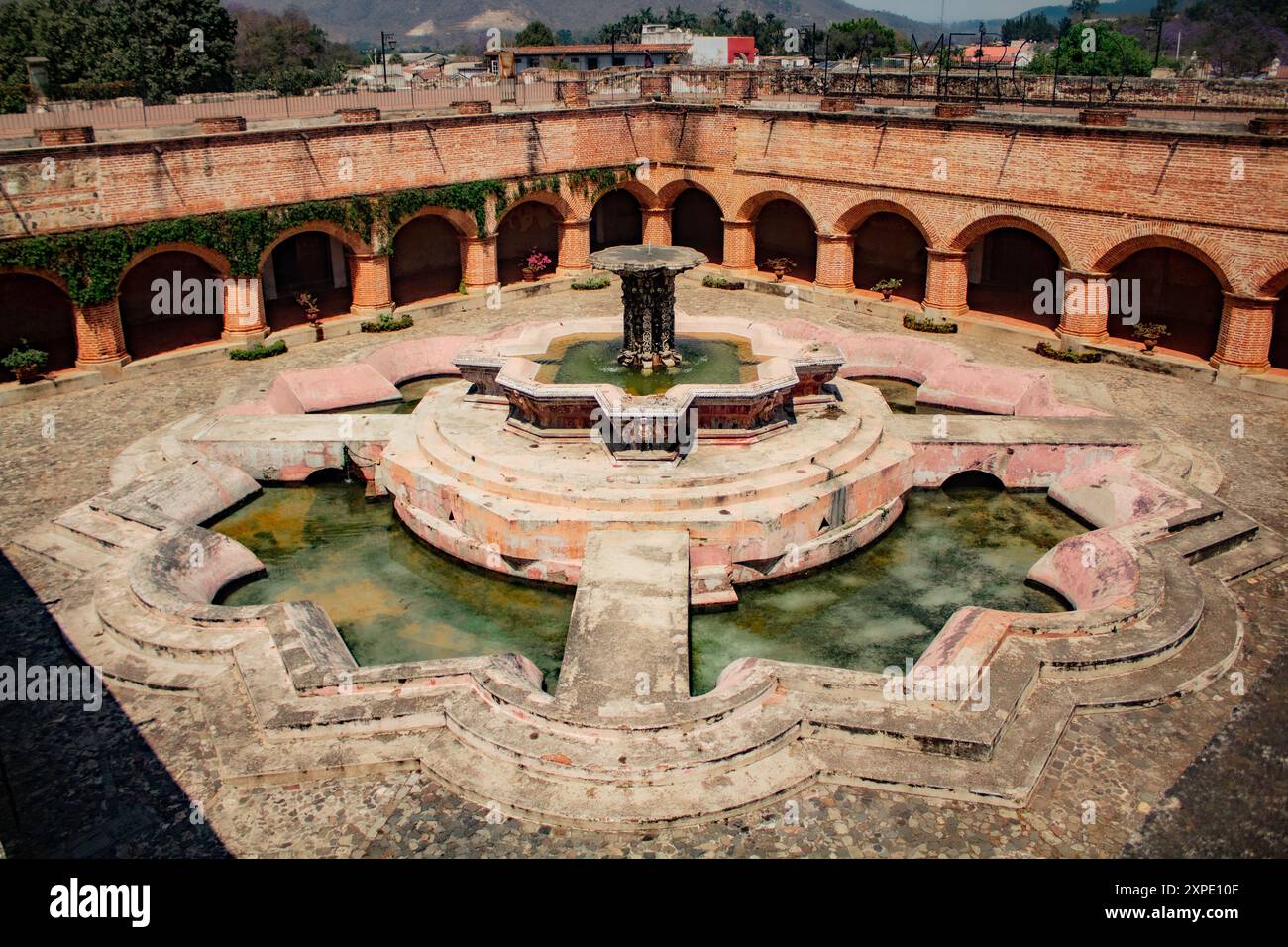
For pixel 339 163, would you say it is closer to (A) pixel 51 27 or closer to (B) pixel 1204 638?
(B) pixel 1204 638

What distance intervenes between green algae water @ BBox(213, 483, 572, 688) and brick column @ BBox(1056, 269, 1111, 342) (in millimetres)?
13259

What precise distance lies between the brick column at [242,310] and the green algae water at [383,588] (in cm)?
716

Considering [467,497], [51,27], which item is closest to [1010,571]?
[467,497]

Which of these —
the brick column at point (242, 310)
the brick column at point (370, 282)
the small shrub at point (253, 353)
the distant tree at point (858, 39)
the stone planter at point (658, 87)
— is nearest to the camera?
the small shrub at point (253, 353)

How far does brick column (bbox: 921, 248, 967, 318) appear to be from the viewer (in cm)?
2256

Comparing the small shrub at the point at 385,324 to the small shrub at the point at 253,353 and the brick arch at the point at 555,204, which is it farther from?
the brick arch at the point at 555,204

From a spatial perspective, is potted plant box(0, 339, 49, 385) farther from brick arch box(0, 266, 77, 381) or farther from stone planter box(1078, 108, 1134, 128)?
stone planter box(1078, 108, 1134, 128)

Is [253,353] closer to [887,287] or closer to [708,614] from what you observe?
[708,614]

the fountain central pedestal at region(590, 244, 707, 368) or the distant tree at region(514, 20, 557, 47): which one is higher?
the distant tree at region(514, 20, 557, 47)

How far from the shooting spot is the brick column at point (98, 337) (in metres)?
Result: 19.3

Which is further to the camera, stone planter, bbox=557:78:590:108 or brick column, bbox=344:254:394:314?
stone planter, bbox=557:78:590:108

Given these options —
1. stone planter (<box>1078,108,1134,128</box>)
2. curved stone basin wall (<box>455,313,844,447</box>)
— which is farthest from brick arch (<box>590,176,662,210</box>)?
curved stone basin wall (<box>455,313,844,447</box>)

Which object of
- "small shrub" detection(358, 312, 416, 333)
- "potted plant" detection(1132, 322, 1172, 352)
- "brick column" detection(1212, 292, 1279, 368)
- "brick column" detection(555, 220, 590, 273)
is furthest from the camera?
"brick column" detection(555, 220, 590, 273)

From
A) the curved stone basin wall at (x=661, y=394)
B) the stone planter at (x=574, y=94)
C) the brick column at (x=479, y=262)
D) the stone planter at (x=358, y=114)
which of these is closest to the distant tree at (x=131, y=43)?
the stone planter at (x=574, y=94)
